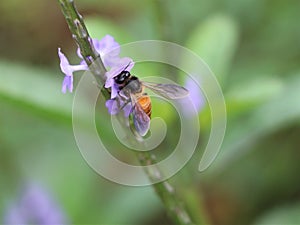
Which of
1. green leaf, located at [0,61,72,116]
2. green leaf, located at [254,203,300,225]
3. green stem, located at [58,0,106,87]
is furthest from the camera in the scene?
green leaf, located at [254,203,300,225]

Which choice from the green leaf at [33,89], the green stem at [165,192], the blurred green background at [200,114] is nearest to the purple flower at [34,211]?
the blurred green background at [200,114]

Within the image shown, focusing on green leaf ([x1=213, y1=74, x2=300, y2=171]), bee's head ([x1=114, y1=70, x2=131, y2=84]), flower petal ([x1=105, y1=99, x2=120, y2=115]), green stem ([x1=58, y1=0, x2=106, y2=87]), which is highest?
green leaf ([x1=213, y1=74, x2=300, y2=171])

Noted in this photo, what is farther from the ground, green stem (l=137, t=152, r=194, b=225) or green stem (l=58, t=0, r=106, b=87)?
green stem (l=58, t=0, r=106, b=87)

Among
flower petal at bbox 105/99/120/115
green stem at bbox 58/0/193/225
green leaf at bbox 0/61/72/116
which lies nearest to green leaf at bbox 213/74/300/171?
green leaf at bbox 0/61/72/116

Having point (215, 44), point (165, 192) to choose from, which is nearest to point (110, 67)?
point (165, 192)

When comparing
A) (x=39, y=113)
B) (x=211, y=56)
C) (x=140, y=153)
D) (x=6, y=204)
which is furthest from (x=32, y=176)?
(x=140, y=153)

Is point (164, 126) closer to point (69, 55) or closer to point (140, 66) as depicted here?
point (140, 66)

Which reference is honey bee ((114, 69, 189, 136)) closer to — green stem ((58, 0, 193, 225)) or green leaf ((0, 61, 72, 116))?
green stem ((58, 0, 193, 225))
